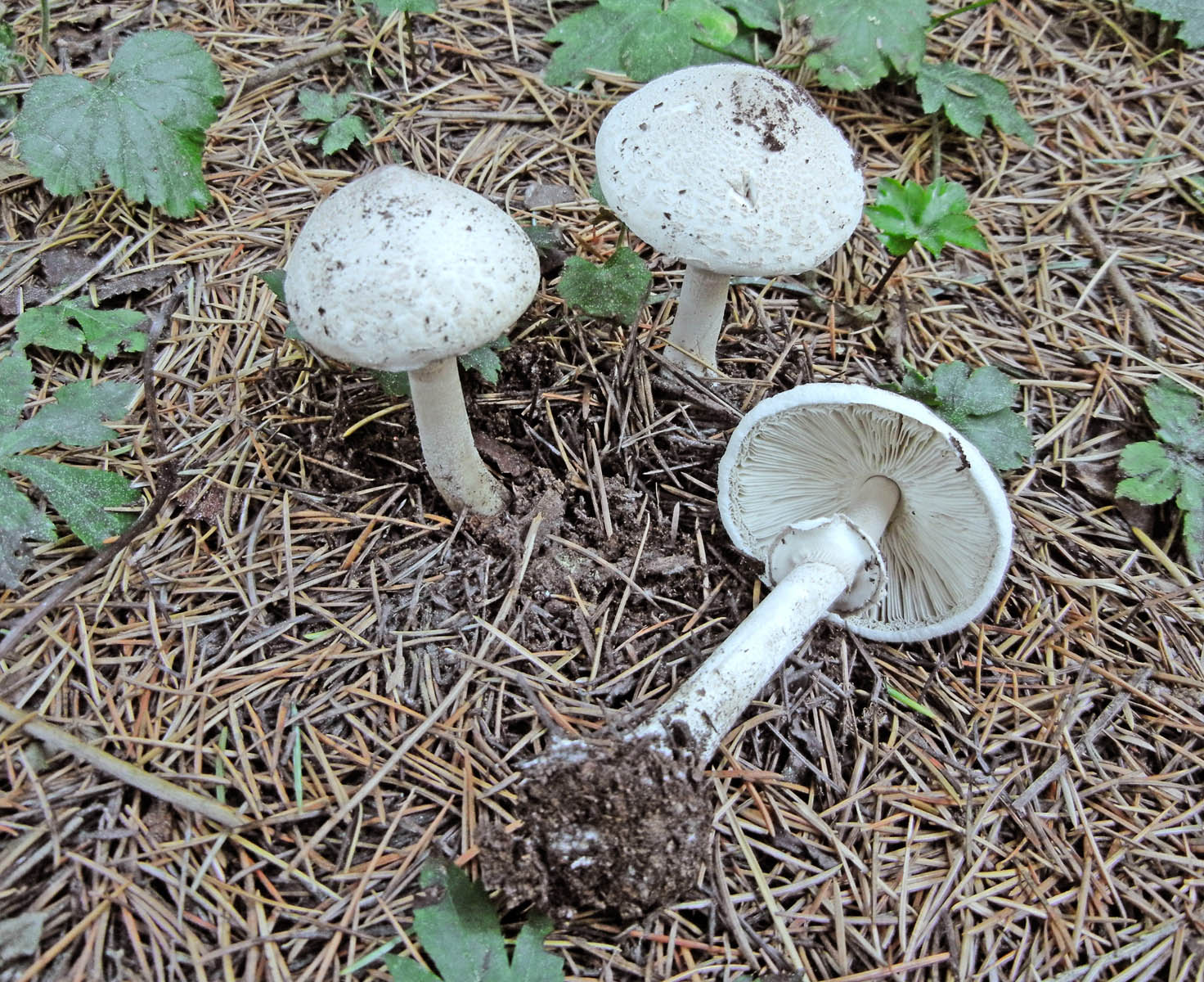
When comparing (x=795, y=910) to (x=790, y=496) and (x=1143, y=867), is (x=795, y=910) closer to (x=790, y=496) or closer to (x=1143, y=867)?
(x=1143, y=867)

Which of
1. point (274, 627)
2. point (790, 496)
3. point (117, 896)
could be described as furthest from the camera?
point (790, 496)

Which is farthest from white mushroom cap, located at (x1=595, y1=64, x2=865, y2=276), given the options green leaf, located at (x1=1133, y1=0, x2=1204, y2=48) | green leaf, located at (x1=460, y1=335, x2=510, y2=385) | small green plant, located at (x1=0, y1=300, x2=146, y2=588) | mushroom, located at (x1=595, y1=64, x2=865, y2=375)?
green leaf, located at (x1=1133, y1=0, x2=1204, y2=48)

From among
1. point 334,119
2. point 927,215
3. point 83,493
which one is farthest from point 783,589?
point 334,119

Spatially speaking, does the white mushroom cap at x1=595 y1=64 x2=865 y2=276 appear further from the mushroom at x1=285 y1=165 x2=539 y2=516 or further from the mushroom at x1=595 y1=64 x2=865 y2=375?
the mushroom at x1=285 y1=165 x2=539 y2=516

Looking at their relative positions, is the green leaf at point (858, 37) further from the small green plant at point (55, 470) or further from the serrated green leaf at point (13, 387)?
the serrated green leaf at point (13, 387)

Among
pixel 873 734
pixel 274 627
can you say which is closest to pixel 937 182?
pixel 873 734

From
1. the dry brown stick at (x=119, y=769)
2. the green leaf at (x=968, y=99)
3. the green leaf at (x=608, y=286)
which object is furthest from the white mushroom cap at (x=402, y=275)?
the green leaf at (x=968, y=99)
